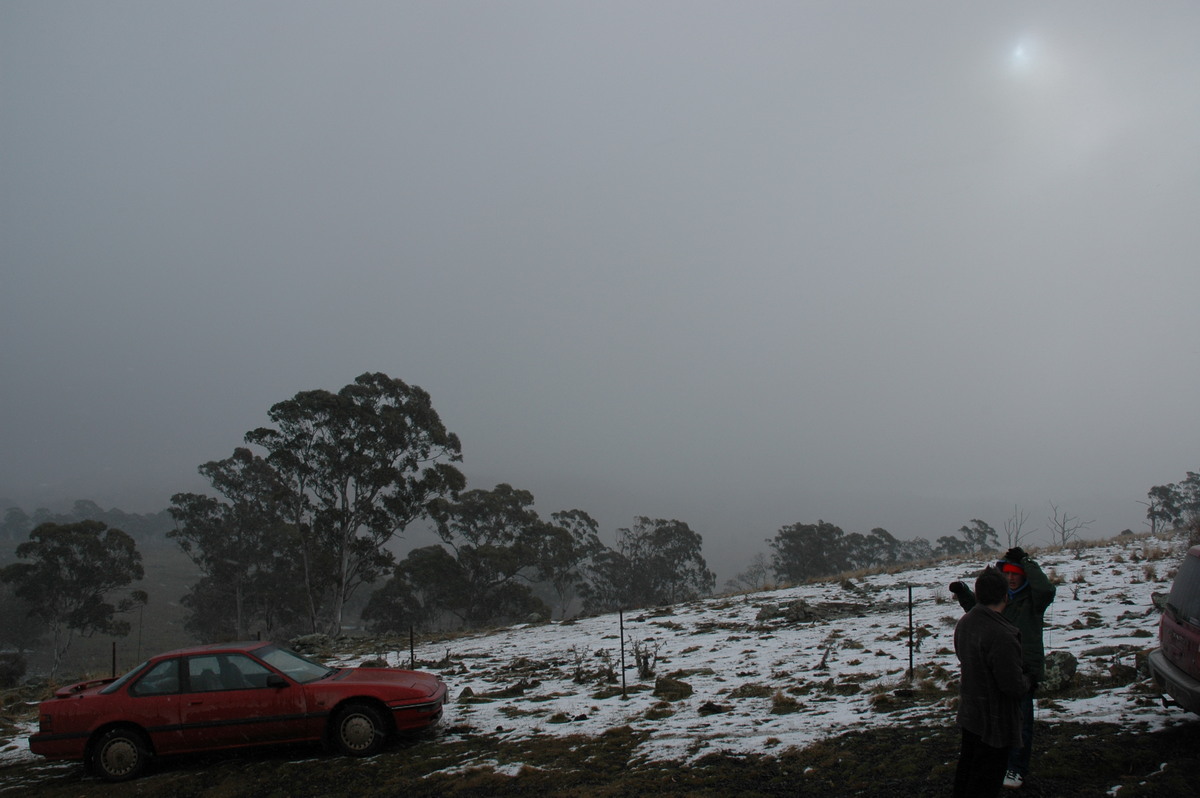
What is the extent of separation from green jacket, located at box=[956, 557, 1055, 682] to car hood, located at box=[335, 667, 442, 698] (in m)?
5.96

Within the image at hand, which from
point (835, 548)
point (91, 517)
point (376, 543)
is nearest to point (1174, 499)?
point (835, 548)

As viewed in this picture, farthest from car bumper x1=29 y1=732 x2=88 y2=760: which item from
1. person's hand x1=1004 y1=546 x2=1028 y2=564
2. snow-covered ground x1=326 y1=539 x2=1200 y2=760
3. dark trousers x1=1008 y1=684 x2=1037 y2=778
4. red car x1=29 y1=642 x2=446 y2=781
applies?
person's hand x1=1004 y1=546 x2=1028 y2=564

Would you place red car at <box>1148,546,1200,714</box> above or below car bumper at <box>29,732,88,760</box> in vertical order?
A: above

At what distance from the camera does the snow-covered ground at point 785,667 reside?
23.6 feet

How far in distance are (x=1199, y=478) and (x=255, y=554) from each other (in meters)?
72.2

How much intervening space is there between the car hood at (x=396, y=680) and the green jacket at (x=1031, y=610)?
596cm

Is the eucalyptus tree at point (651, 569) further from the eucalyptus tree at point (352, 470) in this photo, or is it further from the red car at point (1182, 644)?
the red car at point (1182, 644)

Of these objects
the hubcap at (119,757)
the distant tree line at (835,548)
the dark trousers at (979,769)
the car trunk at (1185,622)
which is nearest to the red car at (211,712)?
the hubcap at (119,757)

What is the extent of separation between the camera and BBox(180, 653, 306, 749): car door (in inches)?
300

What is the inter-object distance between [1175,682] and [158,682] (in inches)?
386

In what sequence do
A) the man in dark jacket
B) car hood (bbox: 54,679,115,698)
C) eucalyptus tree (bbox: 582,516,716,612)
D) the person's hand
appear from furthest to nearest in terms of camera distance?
eucalyptus tree (bbox: 582,516,716,612), car hood (bbox: 54,679,115,698), the person's hand, the man in dark jacket

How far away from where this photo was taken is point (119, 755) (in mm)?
7531

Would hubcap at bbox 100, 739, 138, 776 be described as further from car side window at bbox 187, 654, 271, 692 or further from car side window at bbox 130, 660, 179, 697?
car side window at bbox 187, 654, 271, 692

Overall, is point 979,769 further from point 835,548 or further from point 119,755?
point 835,548
